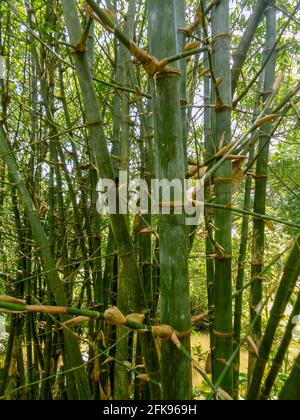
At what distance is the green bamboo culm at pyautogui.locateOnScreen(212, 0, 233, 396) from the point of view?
2.86 ft

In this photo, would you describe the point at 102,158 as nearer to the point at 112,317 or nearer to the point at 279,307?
the point at 112,317

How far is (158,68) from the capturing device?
0.57m

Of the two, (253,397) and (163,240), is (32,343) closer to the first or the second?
(253,397)

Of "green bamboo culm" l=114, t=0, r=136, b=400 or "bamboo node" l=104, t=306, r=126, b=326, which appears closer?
"bamboo node" l=104, t=306, r=126, b=326

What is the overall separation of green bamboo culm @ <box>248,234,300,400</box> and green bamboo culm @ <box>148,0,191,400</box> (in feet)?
0.79

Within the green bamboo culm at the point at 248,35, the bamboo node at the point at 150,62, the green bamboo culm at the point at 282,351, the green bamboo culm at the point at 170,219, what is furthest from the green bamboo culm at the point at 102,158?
the green bamboo culm at the point at 248,35

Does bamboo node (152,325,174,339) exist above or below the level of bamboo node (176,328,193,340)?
above

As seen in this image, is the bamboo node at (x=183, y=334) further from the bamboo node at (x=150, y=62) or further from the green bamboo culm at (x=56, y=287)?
the green bamboo culm at (x=56, y=287)

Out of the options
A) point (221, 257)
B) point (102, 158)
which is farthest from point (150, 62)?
point (221, 257)

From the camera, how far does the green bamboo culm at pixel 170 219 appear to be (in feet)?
1.95

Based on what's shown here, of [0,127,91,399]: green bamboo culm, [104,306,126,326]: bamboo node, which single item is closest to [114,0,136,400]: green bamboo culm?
[0,127,91,399]: green bamboo culm

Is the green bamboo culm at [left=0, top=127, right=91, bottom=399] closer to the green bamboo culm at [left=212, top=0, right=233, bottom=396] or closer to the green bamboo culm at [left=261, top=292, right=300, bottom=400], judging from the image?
the green bamboo culm at [left=212, top=0, right=233, bottom=396]
